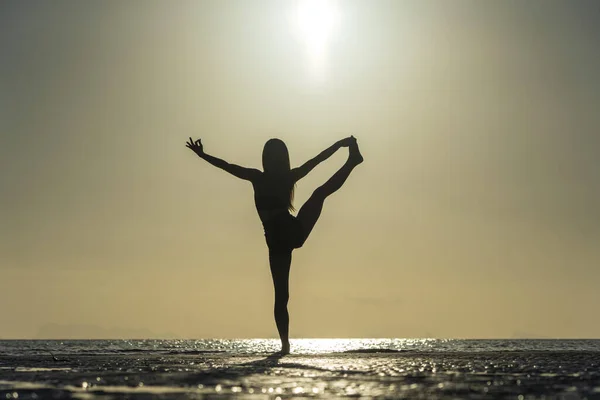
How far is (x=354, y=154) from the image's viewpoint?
41.4 ft

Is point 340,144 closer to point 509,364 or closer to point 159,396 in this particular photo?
point 509,364

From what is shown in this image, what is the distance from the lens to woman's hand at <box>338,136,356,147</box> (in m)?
12.6

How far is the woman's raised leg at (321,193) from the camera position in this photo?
1238cm

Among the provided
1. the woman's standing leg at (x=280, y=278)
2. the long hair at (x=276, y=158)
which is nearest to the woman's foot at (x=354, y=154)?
the long hair at (x=276, y=158)

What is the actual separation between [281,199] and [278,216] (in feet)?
0.91

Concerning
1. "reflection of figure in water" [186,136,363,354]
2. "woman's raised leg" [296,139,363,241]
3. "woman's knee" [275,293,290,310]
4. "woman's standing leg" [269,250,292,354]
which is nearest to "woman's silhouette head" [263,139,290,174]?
"reflection of figure in water" [186,136,363,354]

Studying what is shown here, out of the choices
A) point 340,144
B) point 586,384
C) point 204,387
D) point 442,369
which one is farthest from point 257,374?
point 340,144

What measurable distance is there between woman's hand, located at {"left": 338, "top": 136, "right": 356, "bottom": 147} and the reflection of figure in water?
0.02 m

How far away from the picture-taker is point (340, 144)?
12.6m

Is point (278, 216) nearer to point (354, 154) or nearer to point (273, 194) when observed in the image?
point (273, 194)

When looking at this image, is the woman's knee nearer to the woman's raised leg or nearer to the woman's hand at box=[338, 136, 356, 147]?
the woman's raised leg

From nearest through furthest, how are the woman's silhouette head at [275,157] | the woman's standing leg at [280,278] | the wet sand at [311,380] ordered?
the wet sand at [311,380] → the woman's standing leg at [280,278] → the woman's silhouette head at [275,157]

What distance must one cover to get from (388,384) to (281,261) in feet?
21.3

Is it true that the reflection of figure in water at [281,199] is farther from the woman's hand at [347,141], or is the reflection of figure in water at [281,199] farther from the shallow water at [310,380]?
the shallow water at [310,380]
